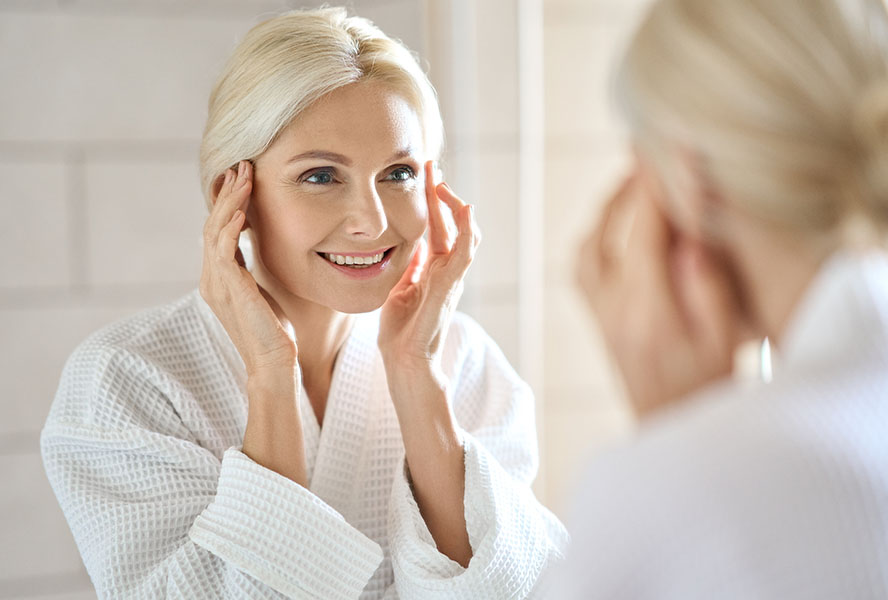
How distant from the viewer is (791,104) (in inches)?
25.4

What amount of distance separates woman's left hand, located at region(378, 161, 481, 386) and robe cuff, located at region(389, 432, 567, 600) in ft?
0.43

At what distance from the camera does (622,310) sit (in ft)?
2.73

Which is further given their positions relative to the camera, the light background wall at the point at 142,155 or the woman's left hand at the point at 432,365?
the light background wall at the point at 142,155

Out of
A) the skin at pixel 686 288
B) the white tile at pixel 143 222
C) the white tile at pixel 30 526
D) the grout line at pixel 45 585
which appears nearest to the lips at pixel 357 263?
the skin at pixel 686 288

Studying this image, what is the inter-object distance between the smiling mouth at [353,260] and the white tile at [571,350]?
0.92 meters

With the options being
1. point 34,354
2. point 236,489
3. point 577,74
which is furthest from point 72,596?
point 577,74

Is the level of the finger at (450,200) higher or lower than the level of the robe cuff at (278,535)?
higher

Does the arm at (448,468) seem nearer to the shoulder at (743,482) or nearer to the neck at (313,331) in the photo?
the neck at (313,331)

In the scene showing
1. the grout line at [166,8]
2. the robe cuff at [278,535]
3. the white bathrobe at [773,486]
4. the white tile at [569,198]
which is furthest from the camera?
the white tile at [569,198]

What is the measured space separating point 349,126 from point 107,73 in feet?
3.16

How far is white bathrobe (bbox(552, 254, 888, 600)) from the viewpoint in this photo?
0.58 metres

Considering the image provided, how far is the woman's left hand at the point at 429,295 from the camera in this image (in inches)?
49.8

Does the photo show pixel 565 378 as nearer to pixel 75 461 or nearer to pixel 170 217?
pixel 170 217

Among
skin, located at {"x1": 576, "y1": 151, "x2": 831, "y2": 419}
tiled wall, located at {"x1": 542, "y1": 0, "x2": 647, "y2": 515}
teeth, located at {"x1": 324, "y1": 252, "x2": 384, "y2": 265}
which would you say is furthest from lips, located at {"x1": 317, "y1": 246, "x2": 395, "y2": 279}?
tiled wall, located at {"x1": 542, "y1": 0, "x2": 647, "y2": 515}
